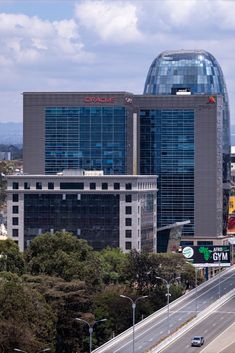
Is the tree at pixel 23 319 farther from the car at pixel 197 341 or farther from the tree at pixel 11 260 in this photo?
the tree at pixel 11 260

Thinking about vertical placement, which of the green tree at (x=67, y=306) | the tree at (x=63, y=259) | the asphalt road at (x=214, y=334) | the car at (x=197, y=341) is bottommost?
the asphalt road at (x=214, y=334)

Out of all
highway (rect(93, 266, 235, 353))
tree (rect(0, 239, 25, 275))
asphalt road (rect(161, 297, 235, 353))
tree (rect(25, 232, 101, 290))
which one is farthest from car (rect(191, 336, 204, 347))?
tree (rect(0, 239, 25, 275))

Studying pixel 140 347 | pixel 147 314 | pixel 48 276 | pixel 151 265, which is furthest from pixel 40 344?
pixel 151 265

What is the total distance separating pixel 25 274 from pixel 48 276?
3955mm

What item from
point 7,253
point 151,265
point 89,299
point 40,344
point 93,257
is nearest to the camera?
point 40,344

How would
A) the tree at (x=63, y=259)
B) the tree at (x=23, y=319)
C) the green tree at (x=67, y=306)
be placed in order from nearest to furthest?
the tree at (x=23, y=319)
the green tree at (x=67, y=306)
the tree at (x=63, y=259)

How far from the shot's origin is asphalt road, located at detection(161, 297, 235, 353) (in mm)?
153750

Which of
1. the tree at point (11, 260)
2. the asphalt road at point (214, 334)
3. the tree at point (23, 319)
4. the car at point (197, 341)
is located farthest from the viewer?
the tree at point (11, 260)

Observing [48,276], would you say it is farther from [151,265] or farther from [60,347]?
[151,265]

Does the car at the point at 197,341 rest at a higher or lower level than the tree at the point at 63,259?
lower

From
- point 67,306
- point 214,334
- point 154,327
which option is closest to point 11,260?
point 67,306

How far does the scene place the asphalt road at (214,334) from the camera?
153750 mm

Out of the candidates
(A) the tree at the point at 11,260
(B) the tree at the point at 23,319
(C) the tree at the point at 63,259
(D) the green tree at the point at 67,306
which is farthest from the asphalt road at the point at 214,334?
(A) the tree at the point at 11,260

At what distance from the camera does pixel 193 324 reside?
573 feet
